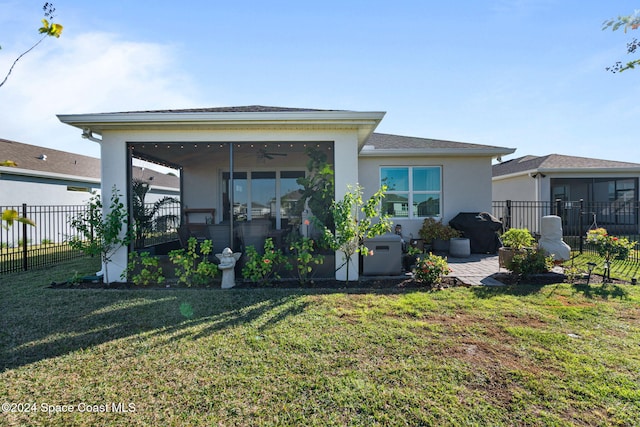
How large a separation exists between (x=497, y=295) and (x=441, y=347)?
7.94 feet

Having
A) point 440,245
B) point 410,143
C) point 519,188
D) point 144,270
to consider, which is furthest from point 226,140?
point 519,188

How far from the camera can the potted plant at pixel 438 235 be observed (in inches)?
367

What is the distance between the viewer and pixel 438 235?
30.6 ft

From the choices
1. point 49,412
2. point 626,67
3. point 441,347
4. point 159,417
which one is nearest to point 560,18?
point 626,67

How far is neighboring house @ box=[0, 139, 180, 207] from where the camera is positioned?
12047mm

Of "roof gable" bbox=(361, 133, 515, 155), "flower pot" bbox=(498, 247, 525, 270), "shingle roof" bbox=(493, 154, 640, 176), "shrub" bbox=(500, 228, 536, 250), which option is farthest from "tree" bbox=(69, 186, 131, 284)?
"shingle roof" bbox=(493, 154, 640, 176)

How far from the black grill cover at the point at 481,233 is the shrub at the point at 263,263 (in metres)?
6.29

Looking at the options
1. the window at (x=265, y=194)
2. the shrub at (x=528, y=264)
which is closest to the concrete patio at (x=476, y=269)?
the shrub at (x=528, y=264)

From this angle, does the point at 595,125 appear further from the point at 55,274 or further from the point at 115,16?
the point at 55,274

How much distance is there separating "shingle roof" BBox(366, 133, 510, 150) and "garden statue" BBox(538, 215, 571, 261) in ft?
12.1

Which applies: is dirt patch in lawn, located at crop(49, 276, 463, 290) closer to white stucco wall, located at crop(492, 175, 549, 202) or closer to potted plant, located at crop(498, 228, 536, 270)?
potted plant, located at crop(498, 228, 536, 270)

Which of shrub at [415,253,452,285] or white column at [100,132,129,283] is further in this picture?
white column at [100,132,129,283]

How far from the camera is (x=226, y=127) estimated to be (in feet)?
19.5

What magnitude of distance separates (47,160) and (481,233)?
62.0 ft
